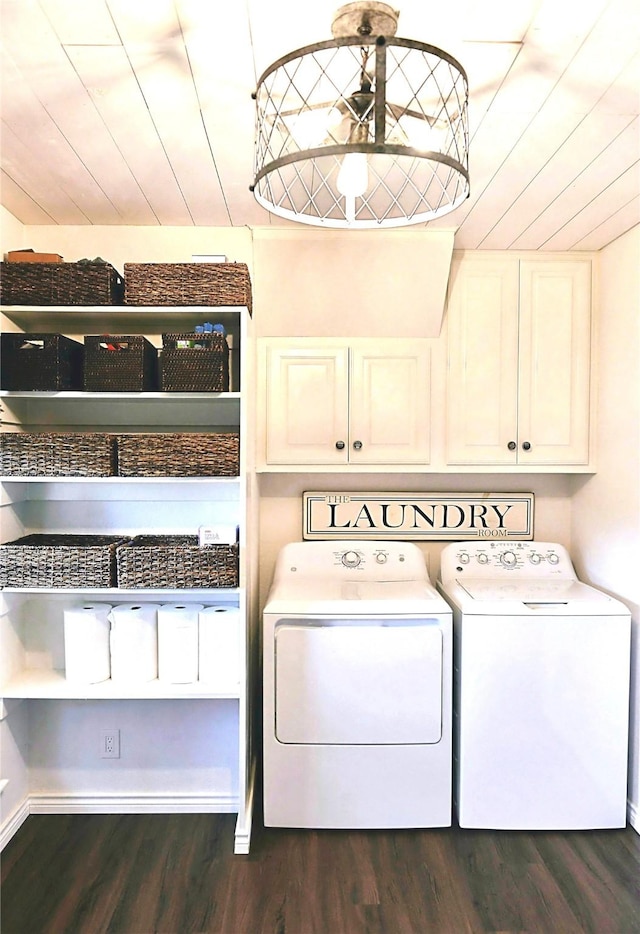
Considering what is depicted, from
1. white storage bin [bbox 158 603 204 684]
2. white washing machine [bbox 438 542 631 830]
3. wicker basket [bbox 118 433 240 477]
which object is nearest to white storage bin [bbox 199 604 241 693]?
white storage bin [bbox 158 603 204 684]

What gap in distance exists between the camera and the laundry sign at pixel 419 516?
115 inches

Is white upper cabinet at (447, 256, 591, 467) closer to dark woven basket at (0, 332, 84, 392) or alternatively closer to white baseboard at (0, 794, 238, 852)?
dark woven basket at (0, 332, 84, 392)

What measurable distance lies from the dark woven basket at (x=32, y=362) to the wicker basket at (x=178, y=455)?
1.09ft

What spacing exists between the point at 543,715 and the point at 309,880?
1.00m

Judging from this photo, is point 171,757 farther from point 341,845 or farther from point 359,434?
point 359,434

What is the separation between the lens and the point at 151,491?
102 inches

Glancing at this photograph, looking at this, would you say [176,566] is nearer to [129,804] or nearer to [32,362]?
[32,362]

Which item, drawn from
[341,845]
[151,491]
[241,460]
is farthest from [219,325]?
[341,845]

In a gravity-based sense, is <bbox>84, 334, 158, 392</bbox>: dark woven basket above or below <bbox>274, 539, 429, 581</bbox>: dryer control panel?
above

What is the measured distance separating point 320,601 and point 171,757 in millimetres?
933

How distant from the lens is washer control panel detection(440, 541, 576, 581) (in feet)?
9.25

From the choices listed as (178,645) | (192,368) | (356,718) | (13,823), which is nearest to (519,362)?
(192,368)

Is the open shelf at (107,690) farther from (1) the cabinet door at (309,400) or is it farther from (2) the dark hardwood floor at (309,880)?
(1) the cabinet door at (309,400)

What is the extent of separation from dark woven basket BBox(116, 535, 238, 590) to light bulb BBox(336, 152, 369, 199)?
1.31 m
